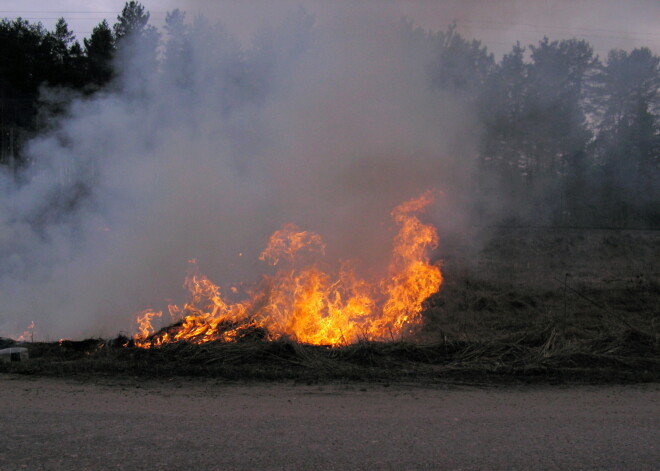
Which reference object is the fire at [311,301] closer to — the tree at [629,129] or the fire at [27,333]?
the fire at [27,333]

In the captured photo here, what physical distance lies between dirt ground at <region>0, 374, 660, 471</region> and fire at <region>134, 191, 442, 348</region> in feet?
6.04

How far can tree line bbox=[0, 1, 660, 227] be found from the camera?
32.5ft

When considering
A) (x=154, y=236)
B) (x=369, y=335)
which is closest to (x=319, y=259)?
(x=369, y=335)

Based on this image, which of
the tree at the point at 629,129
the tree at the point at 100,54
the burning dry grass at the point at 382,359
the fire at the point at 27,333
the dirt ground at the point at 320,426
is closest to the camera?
the dirt ground at the point at 320,426

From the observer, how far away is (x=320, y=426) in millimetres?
4562

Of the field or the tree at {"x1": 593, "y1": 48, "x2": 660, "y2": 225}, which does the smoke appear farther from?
the tree at {"x1": 593, "y1": 48, "x2": 660, "y2": 225}

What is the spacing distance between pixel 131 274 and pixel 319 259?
3734mm

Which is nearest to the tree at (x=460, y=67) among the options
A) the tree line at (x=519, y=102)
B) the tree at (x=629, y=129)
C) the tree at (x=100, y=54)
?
the tree line at (x=519, y=102)

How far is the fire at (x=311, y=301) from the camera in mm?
8164

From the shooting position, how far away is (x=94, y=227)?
10531 mm

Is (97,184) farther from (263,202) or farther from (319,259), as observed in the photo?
(319,259)

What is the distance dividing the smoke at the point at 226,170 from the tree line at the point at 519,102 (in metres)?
0.28

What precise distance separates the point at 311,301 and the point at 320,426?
4.00 metres

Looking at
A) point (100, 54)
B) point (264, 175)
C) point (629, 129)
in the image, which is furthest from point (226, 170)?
point (629, 129)
